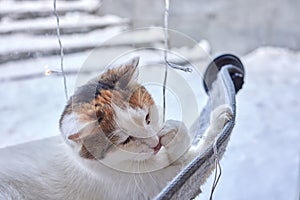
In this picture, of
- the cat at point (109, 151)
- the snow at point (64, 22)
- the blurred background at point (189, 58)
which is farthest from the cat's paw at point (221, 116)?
Answer: the snow at point (64, 22)

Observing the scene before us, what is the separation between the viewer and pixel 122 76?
580mm

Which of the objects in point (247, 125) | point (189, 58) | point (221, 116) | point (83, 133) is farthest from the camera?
point (247, 125)

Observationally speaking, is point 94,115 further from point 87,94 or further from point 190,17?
point 190,17

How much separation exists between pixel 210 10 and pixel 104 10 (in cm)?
51

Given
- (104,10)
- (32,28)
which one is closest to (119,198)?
(32,28)

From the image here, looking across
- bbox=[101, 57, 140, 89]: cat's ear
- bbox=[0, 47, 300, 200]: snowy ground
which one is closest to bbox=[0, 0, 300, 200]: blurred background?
bbox=[0, 47, 300, 200]: snowy ground

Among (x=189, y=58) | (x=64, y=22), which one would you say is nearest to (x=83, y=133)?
(x=189, y=58)

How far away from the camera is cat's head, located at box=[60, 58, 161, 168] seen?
20.9 inches

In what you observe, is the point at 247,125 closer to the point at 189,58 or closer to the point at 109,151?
the point at 189,58

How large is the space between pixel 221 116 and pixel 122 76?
6.5 inches

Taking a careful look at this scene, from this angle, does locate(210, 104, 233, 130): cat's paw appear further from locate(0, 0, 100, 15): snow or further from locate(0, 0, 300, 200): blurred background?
locate(0, 0, 100, 15): snow

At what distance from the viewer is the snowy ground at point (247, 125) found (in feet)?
3.58

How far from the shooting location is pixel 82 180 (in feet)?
1.93

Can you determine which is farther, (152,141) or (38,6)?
(38,6)
